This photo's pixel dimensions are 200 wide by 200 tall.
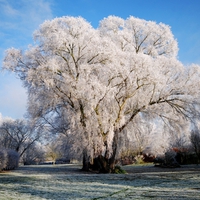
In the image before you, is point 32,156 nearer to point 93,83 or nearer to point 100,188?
point 93,83

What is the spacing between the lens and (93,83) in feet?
52.3

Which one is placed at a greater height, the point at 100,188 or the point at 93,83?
the point at 93,83

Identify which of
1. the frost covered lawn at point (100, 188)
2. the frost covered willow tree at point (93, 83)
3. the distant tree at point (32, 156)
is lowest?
the frost covered lawn at point (100, 188)

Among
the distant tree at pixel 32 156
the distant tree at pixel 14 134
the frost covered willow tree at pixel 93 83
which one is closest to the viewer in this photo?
the frost covered willow tree at pixel 93 83

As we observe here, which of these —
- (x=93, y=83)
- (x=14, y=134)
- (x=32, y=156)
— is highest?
(x=14, y=134)

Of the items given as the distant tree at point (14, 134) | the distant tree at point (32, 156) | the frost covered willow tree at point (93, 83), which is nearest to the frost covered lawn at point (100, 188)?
the frost covered willow tree at point (93, 83)

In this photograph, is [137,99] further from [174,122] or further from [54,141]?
[54,141]

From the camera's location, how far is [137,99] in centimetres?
1883

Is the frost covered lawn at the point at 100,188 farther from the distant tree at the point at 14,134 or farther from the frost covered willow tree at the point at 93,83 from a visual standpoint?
the distant tree at the point at 14,134

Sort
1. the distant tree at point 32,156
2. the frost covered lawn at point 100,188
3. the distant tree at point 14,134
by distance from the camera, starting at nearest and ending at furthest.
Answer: the frost covered lawn at point 100,188
the distant tree at point 14,134
the distant tree at point 32,156

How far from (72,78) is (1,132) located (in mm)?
40578

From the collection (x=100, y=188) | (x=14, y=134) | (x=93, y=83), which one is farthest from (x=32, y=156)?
(x=100, y=188)

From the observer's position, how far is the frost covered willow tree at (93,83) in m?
16.7

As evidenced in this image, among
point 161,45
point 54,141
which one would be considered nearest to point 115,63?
point 161,45
